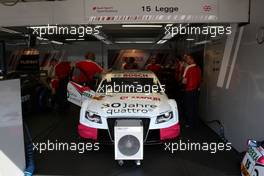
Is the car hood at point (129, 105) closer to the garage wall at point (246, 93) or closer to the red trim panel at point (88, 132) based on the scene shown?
the red trim panel at point (88, 132)

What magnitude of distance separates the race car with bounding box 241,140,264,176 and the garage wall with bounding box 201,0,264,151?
1.83 feet

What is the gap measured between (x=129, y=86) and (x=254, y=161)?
10.9 feet

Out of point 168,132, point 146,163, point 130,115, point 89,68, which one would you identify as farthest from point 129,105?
point 89,68

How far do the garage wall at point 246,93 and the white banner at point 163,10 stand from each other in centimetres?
72

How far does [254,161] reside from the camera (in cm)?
405

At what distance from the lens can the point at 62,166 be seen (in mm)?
5055

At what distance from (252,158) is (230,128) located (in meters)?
2.13

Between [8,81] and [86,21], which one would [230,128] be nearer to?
[86,21]

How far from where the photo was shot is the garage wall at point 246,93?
193 inches

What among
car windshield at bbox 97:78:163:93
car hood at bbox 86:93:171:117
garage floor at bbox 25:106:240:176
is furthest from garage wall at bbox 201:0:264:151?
car windshield at bbox 97:78:163:93

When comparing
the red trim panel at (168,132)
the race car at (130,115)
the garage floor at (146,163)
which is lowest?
the garage floor at (146,163)

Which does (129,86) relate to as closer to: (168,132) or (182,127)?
(168,132)

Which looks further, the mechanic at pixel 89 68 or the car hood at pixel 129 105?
the mechanic at pixel 89 68

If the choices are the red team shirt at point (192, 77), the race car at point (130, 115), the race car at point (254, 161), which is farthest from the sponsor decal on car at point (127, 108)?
the red team shirt at point (192, 77)
